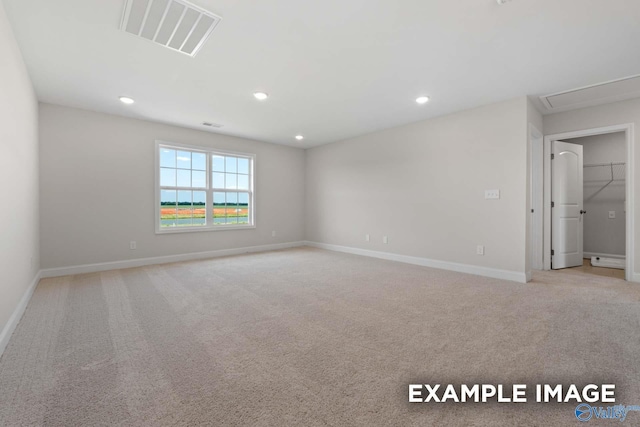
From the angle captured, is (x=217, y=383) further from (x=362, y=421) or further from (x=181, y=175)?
(x=181, y=175)

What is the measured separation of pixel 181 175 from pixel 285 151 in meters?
2.49

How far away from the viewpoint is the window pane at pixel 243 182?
6.10 m

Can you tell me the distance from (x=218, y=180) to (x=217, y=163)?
1.16 feet

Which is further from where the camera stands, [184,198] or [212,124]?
[184,198]

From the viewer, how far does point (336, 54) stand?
8.95 ft

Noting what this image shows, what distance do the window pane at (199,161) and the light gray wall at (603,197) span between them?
7.10m

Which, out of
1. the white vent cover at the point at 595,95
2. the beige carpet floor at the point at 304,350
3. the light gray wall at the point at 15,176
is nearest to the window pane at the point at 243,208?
the beige carpet floor at the point at 304,350

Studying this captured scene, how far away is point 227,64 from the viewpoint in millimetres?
2928

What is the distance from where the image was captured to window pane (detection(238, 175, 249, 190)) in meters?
6.10

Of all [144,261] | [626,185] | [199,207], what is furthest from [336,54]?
[144,261]

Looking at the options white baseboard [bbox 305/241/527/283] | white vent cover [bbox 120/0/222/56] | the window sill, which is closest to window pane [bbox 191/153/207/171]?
the window sill

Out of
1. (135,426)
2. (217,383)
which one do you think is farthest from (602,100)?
(135,426)

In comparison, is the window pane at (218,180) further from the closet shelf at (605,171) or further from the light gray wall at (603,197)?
the closet shelf at (605,171)

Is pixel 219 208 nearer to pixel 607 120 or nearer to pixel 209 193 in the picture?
pixel 209 193
